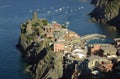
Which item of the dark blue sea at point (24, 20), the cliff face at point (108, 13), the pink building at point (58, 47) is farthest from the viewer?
the cliff face at point (108, 13)

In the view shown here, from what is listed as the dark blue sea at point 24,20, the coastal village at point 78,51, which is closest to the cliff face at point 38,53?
the coastal village at point 78,51

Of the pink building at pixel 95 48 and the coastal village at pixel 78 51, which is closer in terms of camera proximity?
the coastal village at pixel 78 51

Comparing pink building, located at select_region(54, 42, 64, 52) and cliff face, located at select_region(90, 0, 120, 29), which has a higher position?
cliff face, located at select_region(90, 0, 120, 29)

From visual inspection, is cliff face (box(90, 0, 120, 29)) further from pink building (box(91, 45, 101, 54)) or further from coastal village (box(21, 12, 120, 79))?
pink building (box(91, 45, 101, 54))

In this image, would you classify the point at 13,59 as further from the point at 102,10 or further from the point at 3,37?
the point at 102,10

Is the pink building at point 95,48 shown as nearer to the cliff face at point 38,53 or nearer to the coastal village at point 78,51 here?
the coastal village at point 78,51

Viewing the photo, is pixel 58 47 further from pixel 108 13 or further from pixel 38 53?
pixel 108 13

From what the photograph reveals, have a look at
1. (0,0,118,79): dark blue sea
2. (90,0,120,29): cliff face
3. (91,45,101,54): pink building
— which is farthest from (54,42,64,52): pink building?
(90,0,120,29): cliff face
